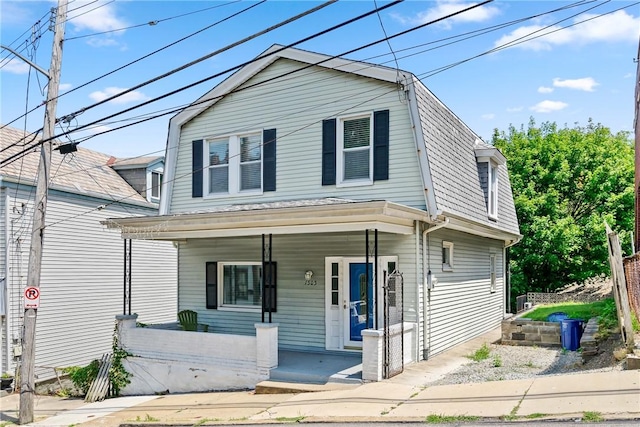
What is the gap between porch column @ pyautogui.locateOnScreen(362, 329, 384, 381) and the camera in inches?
391

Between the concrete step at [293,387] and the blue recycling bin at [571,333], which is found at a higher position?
the blue recycling bin at [571,333]

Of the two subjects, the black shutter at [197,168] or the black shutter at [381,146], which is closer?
the black shutter at [381,146]

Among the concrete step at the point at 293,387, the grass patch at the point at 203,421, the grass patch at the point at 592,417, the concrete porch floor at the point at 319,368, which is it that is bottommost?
the grass patch at the point at 203,421

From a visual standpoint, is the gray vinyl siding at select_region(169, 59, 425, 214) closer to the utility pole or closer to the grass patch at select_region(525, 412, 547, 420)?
the utility pole

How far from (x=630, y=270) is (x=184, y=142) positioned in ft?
35.8

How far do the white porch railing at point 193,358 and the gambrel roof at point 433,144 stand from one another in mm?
3764

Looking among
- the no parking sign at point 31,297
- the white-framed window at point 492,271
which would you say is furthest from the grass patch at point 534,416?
the white-framed window at point 492,271

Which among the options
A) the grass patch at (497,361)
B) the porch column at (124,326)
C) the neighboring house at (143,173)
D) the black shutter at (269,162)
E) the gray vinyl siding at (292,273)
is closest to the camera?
the grass patch at (497,361)

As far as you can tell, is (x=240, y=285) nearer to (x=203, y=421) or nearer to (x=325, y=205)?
(x=325, y=205)

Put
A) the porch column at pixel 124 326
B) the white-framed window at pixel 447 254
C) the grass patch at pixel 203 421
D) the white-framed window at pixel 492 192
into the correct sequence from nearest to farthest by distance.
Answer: the grass patch at pixel 203 421 < the porch column at pixel 124 326 < the white-framed window at pixel 447 254 < the white-framed window at pixel 492 192


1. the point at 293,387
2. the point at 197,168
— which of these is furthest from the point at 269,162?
the point at 293,387

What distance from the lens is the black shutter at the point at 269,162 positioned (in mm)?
13891

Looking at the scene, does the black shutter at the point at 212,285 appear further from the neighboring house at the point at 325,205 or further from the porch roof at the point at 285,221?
the porch roof at the point at 285,221

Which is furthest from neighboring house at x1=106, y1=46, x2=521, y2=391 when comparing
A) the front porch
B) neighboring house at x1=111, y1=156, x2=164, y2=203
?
neighboring house at x1=111, y1=156, x2=164, y2=203
